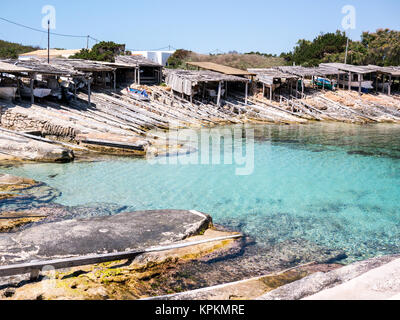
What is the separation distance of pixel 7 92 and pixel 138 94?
10862mm

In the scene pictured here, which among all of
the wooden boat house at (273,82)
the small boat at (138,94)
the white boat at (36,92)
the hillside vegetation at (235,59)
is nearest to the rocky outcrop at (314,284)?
the white boat at (36,92)

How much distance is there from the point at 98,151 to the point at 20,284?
11388 mm

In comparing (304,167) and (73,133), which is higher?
(73,133)

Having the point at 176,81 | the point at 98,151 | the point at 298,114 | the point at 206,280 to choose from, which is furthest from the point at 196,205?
the point at 298,114

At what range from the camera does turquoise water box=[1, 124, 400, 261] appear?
343 inches

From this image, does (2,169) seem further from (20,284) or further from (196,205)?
(20,284)

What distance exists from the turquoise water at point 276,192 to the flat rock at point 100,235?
180 centimetres

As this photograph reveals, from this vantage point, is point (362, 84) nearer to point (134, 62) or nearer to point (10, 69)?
point (134, 62)

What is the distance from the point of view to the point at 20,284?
198 inches

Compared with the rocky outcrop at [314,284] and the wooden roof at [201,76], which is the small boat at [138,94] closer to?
the wooden roof at [201,76]

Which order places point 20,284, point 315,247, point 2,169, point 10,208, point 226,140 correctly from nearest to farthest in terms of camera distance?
point 20,284 < point 315,247 < point 10,208 < point 2,169 < point 226,140

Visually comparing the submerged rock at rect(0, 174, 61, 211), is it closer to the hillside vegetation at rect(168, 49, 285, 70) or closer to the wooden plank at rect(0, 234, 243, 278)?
the wooden plank at rect(0, 234, 243, 278)

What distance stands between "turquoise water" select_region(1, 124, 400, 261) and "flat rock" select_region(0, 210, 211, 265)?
5.89 feet

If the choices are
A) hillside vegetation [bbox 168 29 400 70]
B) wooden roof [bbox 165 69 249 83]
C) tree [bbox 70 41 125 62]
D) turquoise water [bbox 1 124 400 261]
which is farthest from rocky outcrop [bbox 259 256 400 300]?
hillside vegetation [bbox 168 29 400 70]
